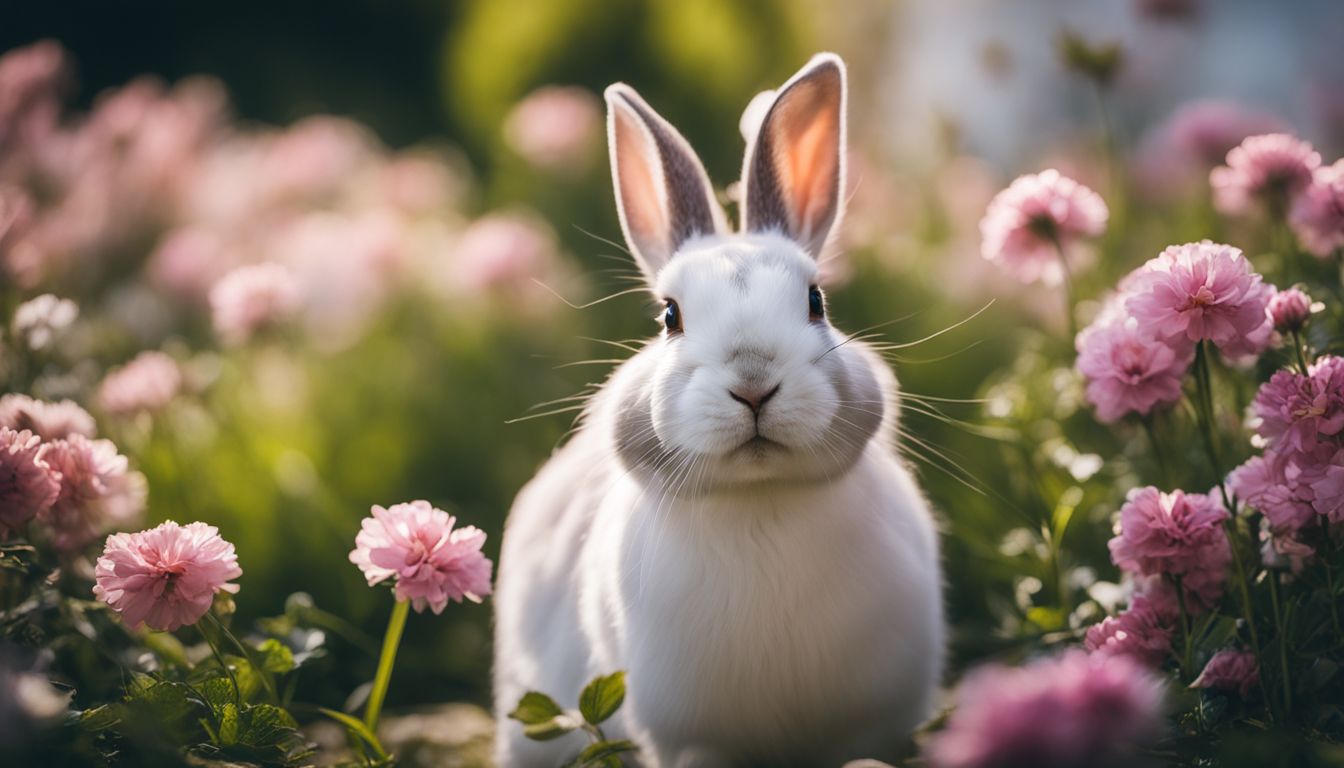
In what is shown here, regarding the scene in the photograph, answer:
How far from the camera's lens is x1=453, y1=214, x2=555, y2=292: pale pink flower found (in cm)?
459

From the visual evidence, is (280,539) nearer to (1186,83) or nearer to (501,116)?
(501,116)

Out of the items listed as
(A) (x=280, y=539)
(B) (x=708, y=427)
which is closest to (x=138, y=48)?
(A) (x=280, y=539)

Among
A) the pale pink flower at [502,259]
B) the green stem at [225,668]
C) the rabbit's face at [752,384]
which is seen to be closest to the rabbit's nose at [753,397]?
the rabbit's face at [752,384]

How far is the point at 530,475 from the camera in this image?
4379 millimetres

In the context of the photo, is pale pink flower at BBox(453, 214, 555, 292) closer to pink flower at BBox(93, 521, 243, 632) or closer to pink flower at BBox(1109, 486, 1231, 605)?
pink flower at BBox(93, 521, 243, 632)

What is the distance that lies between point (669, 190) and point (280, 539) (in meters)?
2.09

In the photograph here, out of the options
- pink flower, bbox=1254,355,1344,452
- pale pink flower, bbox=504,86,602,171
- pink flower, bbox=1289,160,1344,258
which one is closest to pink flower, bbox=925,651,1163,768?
pink flower, bbox=1254,355,1344,452

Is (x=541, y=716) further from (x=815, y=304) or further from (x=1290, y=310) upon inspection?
(x=1290, y=310)

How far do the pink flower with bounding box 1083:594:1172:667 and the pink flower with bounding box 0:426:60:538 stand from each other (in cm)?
236

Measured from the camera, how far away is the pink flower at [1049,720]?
1.44m

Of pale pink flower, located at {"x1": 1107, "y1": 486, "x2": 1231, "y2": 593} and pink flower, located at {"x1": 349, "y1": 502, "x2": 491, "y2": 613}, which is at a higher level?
pink flower, located at {"x1": 349, "y1": 502, "x2": 491, "y2": 613}

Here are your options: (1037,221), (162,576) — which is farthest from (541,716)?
(1037,221)

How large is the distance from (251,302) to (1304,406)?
3108 mm

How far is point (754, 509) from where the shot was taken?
8.20 feet
